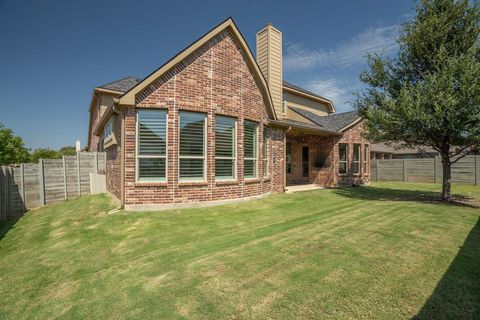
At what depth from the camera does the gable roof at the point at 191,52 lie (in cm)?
752

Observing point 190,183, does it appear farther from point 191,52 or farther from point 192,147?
point 191,52

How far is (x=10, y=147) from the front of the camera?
2736cm

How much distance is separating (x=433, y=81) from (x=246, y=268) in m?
9.90

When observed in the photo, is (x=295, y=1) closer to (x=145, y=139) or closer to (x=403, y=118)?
(x=403, y=118)

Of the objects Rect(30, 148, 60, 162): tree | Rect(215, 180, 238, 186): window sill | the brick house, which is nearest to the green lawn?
the brick house

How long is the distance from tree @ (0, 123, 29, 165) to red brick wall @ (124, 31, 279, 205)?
28296 millimetres

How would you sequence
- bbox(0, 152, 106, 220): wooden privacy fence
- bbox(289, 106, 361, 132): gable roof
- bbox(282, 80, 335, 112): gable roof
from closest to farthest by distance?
bbox(0, 152, 106, 220): wooden privacy fence → bbox(289, 106, 361, 132): gable roof → bbox(282, 80, 335, 112): gable roof

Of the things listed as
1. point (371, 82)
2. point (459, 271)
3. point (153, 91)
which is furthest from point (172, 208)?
point (371, 82)

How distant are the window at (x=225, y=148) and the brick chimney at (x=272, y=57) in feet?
13.0

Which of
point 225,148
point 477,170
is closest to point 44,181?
point 225,148

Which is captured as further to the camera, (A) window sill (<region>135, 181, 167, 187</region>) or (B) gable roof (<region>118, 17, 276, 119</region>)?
(A) window sill (<region>135, 181, 167, 187</region>)

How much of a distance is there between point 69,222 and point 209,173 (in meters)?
4.62

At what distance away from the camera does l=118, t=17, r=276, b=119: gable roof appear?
7520 millimetres

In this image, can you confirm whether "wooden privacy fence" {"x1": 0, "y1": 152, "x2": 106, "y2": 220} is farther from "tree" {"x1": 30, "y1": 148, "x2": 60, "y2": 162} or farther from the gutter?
"tree" {"x1": 30, "y1": 148, "x2": 60, "y2": 162}
